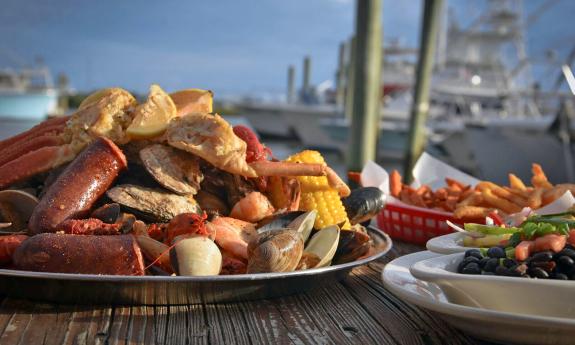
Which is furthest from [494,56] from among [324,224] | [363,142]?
[324,224]

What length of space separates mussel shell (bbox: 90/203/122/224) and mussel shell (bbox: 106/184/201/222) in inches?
1.6

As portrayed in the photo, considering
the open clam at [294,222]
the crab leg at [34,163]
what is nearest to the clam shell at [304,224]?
the open clam at [294,222]

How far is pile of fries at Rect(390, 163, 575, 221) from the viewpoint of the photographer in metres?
2.48

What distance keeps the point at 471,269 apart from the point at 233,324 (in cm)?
57

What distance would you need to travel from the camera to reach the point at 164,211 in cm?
177

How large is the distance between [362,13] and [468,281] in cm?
736

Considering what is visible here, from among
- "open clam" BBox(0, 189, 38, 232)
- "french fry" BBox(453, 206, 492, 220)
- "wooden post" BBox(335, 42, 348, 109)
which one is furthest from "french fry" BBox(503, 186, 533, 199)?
"wooden post" BBox(335, 42, 348, 109)

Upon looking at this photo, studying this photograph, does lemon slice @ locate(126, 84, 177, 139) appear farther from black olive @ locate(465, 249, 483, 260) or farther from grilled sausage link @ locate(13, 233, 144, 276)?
black olive @ locate(465, 249, 483, 260)

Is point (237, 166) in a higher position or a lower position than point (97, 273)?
higher

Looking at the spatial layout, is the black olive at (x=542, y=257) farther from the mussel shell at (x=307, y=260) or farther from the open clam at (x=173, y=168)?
the open clam at (x=173, y=168)

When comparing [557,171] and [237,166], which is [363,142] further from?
[237,166]

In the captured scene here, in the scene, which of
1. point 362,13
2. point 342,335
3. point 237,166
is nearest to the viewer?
point 342,335

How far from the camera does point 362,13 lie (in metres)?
8.22

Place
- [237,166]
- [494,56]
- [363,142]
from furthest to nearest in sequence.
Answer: [494,56] → [363,142] → [237,166]
